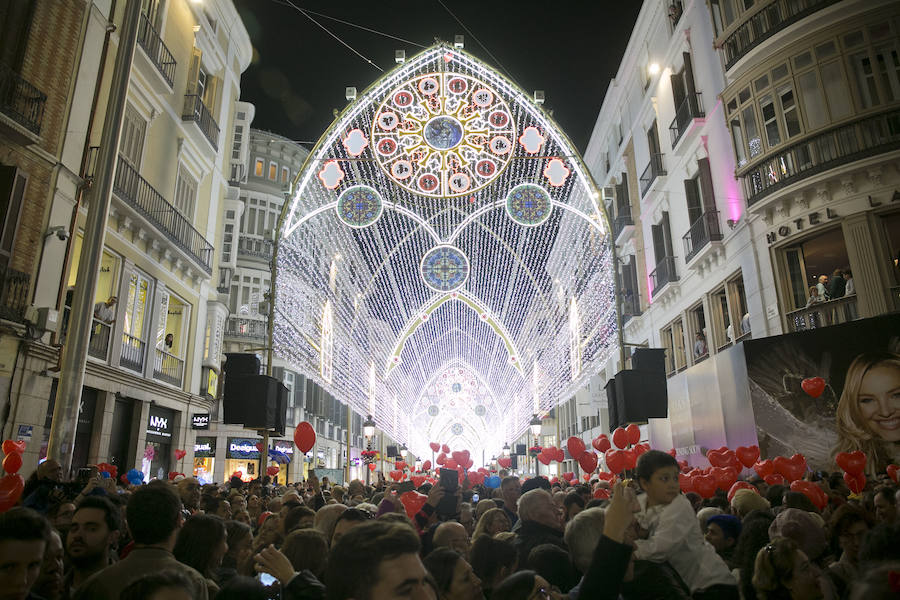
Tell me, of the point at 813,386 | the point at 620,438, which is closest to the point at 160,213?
the point at 620,438

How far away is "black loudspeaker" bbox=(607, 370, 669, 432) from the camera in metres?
12.2

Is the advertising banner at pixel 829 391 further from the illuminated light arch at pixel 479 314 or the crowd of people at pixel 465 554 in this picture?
the illuminated light arch at pixel 479 314

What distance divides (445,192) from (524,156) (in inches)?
90.7

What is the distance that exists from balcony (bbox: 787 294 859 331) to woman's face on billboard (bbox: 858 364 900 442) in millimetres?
1479

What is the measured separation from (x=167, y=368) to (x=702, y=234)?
1768 cm

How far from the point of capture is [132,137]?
17234 millimetres

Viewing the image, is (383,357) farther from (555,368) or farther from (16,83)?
(16,83)

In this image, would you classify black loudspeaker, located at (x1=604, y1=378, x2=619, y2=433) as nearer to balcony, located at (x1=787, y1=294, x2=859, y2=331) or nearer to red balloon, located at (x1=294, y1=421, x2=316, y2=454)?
balcony, located at (x1=787, y1=294, x2=859, y2=331)

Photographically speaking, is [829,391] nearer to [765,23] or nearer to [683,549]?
[765,23]

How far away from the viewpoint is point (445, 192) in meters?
16.7

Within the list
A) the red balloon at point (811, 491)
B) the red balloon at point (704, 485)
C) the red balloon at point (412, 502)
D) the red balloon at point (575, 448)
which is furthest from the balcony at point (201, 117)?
the red balloon at point (811, 491)

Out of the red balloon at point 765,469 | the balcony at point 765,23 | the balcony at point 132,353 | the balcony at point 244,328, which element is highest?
the balcony at point 765,23

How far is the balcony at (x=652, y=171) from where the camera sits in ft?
77.5

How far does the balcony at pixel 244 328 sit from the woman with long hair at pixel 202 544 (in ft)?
108
